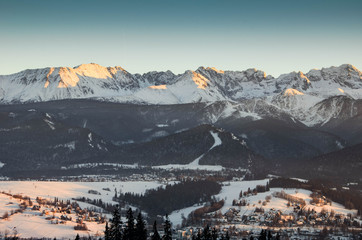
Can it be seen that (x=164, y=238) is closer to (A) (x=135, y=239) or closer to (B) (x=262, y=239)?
(A) (x=135, y=239)

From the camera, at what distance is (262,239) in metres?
182

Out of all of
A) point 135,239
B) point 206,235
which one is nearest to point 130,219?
point 135,239

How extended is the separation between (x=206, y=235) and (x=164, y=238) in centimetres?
1979

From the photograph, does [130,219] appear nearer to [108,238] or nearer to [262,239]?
[108,238]

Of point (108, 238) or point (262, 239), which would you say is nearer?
point (108, 238)

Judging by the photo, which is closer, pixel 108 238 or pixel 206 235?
pixel 108 238

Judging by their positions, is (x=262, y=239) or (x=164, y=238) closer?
(x=164, y=238)

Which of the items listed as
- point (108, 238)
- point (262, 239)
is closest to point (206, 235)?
point (262, 239)

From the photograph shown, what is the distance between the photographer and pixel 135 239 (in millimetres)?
159625

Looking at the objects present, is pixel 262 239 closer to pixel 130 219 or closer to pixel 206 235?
pixel 206 235

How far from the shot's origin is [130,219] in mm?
157625

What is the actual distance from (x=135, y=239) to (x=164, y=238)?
7370 millimetres

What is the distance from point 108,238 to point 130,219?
9972mm

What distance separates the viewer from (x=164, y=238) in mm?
162500
